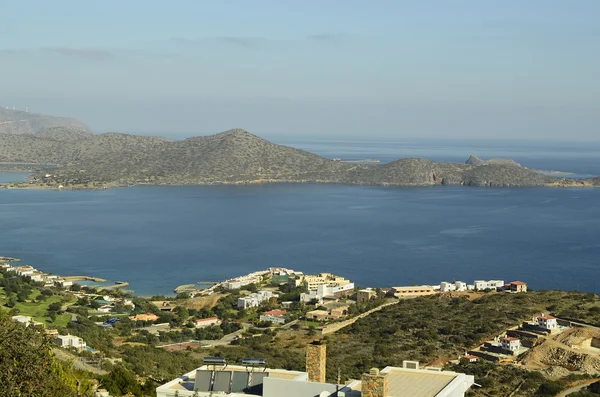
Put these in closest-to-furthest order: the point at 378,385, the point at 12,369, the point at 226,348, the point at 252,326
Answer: the point at 378,385
the point at 12,369
the point at 226,348
the point at 252,326

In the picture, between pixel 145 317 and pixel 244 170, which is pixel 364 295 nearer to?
pixel 145 317

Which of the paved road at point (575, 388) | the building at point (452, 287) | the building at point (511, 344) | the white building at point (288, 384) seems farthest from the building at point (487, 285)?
the white building at point (288, 384)

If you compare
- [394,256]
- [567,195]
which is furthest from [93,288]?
[567,195]

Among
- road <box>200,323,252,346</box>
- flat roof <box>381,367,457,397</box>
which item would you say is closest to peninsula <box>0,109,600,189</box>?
road <box>200,323,252,346</box>

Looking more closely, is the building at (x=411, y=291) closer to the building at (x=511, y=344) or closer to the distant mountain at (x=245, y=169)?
the building at (x=511, y=344)

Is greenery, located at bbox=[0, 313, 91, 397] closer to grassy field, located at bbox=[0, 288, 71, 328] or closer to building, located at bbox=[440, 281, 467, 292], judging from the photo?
grassy field, located at bbox=[0, 288, 71, 328]

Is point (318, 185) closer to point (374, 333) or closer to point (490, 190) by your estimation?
point (490, 190)

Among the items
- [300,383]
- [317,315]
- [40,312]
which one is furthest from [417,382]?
[317,315]

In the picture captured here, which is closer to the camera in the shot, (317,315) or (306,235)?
(317,315)
